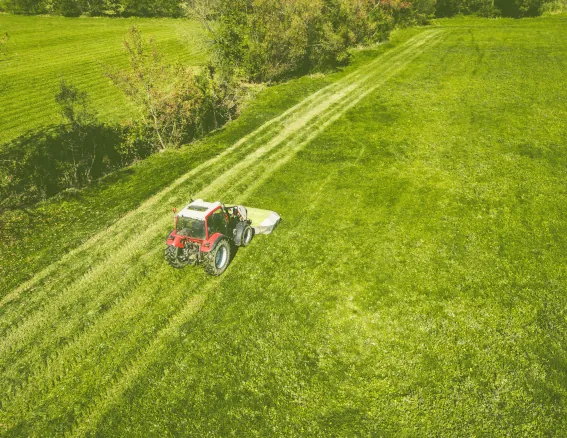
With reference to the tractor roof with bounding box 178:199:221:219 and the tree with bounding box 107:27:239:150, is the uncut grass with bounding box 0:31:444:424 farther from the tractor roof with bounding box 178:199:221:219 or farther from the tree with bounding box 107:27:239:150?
the tree with bounding box 107:27:239:150

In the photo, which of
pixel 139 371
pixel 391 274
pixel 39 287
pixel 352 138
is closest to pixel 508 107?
pixel 352 138

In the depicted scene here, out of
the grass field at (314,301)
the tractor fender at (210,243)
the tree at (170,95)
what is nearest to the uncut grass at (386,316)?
the grass field at (314,301)

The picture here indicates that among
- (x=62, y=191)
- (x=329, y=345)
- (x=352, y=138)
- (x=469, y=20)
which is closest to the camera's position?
(x=329, y=345)

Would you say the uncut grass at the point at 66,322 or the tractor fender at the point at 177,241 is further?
the tractor fender at the point at 177,241

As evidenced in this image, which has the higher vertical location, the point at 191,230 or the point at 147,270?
the point at 191,230

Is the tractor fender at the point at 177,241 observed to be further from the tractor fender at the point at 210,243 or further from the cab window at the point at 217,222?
the cab window at the point at 217,222

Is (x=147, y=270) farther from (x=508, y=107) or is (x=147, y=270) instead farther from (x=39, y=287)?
(x=508, y=107)
